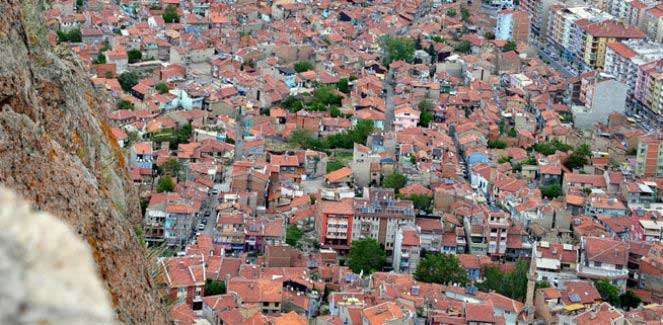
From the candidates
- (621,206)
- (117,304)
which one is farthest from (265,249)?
(117,304)

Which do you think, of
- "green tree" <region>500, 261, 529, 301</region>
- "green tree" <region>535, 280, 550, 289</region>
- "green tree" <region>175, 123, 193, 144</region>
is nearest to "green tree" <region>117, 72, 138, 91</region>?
"green tree" <region>175, 123, 193, 144</region>

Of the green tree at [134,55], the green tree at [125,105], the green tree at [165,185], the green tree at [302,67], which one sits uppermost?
the green tree at [302,67]

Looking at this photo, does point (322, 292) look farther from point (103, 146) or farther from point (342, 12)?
point (342, 12)

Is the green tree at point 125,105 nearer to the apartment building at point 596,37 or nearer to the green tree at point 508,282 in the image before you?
the green tree at point 508,282

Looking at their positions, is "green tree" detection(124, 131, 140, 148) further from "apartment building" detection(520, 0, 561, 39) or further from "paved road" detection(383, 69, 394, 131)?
"apartment building" detection(520, 0, 561, 39)

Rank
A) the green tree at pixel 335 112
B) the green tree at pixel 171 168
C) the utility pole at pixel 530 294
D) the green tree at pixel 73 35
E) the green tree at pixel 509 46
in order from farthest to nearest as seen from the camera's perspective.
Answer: the green tree at pixel 509 46, the green tree at pixel 73 35, the green tree at pixel 335 112, the green tree at pixel 171 168, the utility pole at pixel 530 294

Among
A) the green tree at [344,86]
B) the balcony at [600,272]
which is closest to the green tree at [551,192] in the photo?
the balcony at [600,272]
